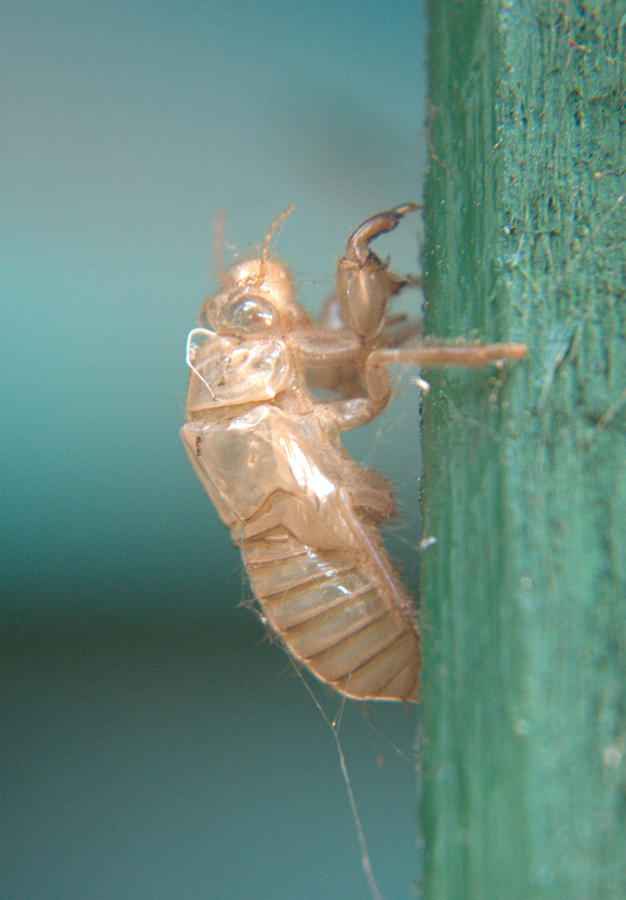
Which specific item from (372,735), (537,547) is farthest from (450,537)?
(372,735)

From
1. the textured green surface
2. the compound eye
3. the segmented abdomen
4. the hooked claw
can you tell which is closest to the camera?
the textured green surface

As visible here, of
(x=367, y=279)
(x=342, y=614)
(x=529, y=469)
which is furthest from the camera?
(x=367, y=279)

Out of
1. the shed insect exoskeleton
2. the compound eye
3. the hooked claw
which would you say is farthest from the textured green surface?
the compound eye

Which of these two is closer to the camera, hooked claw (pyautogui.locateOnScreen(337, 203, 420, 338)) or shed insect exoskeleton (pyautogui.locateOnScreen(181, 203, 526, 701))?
shed insect exoskeleton (pyautogui.locateOnScreen(181, 203, 526, 701))

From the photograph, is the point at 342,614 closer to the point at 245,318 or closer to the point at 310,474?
the point at 310,474

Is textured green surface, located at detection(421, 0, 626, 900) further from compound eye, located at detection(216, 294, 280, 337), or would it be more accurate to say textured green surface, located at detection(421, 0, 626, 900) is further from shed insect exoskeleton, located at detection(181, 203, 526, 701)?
compound eye, located at detection(216, 294, 280, 337)

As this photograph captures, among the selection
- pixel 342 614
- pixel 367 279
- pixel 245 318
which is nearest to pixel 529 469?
pixel 342 614

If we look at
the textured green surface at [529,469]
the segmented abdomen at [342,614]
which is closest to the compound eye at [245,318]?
the segmented abdomen at [342,614]

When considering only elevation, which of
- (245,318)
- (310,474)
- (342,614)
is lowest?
(342,614)
